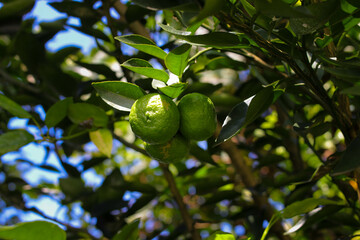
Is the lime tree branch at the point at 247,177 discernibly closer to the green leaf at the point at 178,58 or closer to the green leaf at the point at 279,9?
the green leaf at the point at 178,58

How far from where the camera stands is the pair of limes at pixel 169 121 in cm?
74

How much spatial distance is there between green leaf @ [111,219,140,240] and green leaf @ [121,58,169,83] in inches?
13.6

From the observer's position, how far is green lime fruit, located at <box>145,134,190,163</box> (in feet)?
2.68

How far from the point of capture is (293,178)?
1198 millimetres

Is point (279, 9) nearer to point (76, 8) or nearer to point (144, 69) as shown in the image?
point (144, 69)

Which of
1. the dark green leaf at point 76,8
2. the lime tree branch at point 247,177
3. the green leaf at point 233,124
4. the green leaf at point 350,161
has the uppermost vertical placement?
the dark green leaf at point 76,8

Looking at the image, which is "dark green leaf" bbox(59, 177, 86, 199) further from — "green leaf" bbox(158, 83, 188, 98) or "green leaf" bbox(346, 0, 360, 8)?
"green leaf" bbox(346, 0, 360, 8)

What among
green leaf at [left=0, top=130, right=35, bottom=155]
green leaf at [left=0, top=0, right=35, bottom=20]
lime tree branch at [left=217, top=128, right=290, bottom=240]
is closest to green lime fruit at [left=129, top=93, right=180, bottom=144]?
green leaf at [left=0, top=130, right=35, bottom=155]

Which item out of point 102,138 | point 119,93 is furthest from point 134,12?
point 119,93

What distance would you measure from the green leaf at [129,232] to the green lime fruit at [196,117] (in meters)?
0.26


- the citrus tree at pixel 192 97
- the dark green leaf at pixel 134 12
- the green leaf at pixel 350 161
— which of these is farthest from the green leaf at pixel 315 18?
the dark green leaf at pixel 134 12

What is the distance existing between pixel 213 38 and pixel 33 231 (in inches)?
18.0

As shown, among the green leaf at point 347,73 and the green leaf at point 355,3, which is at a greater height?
the green leaf at point 355,3

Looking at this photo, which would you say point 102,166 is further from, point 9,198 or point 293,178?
point 293,178
